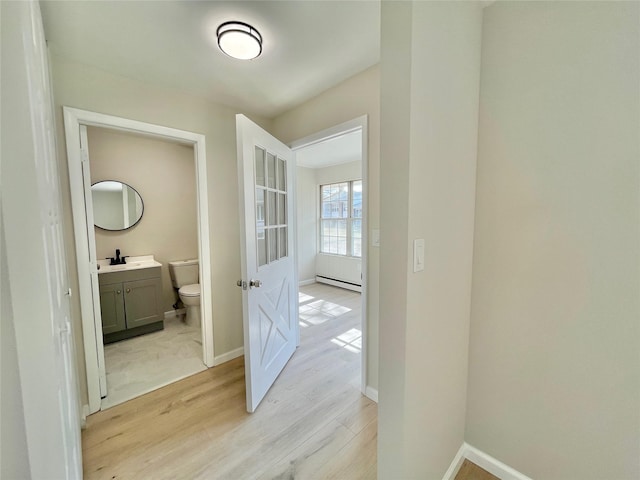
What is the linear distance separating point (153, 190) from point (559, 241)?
407cm

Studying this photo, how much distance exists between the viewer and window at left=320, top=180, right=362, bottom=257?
16.1ft

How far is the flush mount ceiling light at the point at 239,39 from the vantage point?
1.36 metres

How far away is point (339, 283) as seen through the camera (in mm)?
5066

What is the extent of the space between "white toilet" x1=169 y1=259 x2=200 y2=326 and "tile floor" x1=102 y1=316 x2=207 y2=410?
0.22m

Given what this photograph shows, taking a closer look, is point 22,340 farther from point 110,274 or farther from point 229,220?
point 110,274

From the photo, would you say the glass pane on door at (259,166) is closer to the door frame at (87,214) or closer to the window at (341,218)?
the door frame at (87,214)

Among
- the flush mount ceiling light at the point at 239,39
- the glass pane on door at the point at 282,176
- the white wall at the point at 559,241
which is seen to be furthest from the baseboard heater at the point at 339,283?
the flush mount ceiling light at the point at 239,39

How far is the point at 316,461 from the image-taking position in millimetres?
1435

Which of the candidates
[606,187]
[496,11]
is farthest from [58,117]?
[606,187]

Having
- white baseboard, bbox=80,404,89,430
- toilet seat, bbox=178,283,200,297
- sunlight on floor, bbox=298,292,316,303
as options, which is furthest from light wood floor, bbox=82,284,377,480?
sunlight on floor, bbox=298,292,316,303

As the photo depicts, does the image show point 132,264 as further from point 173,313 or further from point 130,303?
point 173,313

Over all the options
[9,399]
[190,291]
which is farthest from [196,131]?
[9,399]

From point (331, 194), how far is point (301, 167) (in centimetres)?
81

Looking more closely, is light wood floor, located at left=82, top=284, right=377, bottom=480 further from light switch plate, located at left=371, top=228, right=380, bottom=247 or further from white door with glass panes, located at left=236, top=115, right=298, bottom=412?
light switch plate, located at left=371, top=228, right=380, bottom=247
